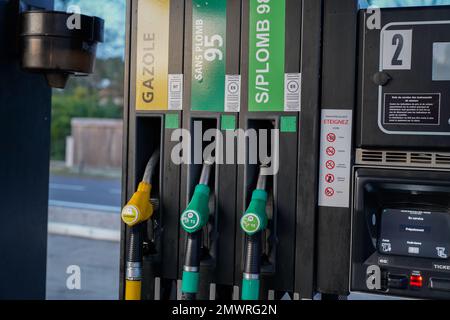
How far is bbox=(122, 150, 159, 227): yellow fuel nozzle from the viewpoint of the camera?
2414 mm

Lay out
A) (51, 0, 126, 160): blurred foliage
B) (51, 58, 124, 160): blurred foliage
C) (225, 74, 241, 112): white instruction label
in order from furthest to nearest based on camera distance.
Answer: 1. (51, 58, 124, 160): blurred foliage
2. (51, 0, 126, 160): blurred foliage
3. (225, 74, 241, 112): white instruction label

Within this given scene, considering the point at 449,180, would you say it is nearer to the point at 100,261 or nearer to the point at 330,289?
the point at 330,289

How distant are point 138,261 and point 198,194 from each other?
1.19ft

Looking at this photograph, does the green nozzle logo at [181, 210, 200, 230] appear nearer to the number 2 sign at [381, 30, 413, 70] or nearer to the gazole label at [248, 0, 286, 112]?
the gazole label at [248, 0, 286, 112]

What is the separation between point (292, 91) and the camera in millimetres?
2395

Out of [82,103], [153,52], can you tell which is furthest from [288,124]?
[82,103]

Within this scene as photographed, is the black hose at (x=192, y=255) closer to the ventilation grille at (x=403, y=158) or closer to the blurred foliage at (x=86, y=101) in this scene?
the ventilation grille at (x=403, y=158)

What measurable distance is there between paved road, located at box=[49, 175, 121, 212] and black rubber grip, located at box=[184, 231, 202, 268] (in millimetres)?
10796

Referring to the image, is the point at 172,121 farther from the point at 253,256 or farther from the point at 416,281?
the point at 416,281

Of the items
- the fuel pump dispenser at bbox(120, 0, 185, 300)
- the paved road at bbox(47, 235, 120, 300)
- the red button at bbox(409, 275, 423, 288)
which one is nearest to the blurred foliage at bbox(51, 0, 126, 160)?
the paved road at bbox(47, 235, 120, 300)

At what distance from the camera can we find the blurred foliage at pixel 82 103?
20.0m

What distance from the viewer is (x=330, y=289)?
2.41m

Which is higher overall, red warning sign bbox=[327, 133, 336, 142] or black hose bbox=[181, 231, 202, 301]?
red warning sign bbox=[327, 133, 336, 142]

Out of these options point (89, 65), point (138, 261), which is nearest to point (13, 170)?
point (89, 65)
